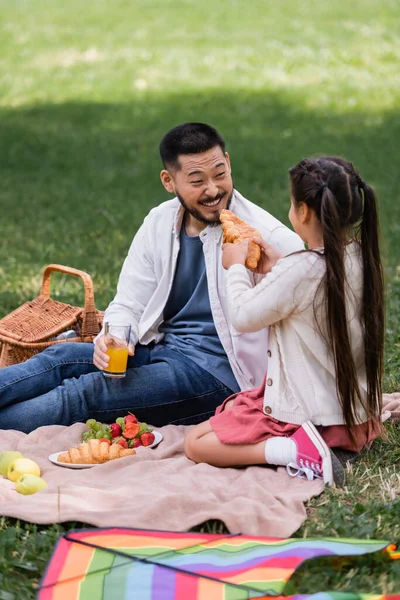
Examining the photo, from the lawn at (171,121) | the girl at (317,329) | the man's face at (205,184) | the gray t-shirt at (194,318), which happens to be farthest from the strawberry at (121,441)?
the man's face at (205,184)

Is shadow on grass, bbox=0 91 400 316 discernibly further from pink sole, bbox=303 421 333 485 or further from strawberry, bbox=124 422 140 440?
pink sole, bbox=303 421 333 485

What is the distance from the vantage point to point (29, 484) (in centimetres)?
390

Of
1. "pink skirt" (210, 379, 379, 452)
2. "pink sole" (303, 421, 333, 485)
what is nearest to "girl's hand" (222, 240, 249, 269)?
"pink skirt" (210, 379, 379, 452)

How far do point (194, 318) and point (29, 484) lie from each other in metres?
1.36

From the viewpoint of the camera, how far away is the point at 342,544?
3240mm

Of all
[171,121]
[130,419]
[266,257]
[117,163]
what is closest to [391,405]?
[266,257]

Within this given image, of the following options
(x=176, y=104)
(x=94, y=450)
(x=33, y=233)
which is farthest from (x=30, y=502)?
(x=176, y=104)

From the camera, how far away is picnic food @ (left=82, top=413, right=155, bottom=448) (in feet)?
14.6

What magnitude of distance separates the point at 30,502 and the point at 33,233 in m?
5.29

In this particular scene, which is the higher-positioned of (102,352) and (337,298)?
(337,298)

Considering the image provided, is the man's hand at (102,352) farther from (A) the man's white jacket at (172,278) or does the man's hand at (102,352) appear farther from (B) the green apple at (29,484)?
(B) the green apple at (29,484)

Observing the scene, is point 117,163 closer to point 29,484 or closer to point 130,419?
point 130,419

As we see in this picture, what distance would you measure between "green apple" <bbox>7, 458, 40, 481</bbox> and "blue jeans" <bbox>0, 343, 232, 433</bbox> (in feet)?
2.03

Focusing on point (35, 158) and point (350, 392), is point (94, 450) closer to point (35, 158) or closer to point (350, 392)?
point (350, 392)
